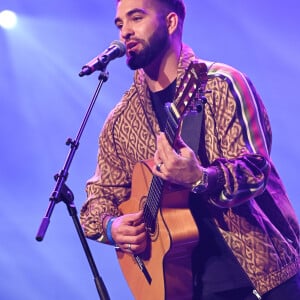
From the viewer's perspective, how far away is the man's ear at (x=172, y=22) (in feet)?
9.80

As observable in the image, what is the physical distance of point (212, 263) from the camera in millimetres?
2584

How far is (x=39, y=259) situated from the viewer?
5.66m

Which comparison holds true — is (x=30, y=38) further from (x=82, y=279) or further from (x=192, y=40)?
(x=82, y=279)

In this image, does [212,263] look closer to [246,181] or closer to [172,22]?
[246,181]

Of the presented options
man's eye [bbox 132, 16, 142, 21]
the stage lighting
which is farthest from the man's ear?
the stage lighting

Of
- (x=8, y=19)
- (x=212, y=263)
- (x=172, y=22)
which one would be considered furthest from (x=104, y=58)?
(x=8, y=19)

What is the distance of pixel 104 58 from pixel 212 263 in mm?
976

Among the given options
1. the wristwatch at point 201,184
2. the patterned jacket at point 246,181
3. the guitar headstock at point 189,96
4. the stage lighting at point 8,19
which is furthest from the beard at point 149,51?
the stage lighting at point 8,19

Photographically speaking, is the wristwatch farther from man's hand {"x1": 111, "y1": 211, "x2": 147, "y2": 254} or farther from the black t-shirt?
man's hand {"x1": 111, "y1": 211, "x2": 147, "y2": 254}

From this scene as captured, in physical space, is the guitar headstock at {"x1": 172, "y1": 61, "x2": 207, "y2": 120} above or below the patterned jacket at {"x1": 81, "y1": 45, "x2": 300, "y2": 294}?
above

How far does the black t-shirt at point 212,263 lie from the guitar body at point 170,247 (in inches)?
2.2

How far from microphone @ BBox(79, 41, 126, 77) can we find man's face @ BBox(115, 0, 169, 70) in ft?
0.24

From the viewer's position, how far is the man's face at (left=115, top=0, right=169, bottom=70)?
2904 mm

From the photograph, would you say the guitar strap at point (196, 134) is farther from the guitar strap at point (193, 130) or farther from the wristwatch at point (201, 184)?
the wristwatch at point (201, 184)
